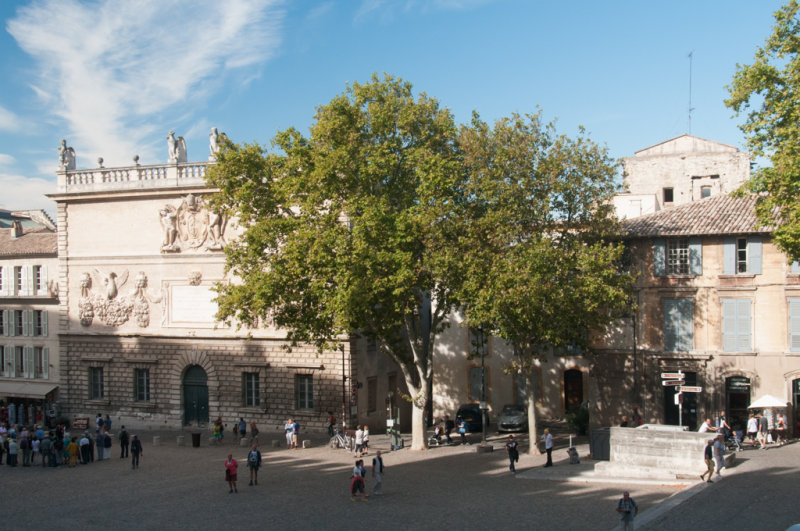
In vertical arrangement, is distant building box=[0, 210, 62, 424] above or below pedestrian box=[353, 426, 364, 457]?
above

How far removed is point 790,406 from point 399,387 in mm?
19086

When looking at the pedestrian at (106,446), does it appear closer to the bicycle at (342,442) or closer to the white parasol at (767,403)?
the bicycle at (342,442)

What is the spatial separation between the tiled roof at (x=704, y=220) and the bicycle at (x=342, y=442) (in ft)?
50.1

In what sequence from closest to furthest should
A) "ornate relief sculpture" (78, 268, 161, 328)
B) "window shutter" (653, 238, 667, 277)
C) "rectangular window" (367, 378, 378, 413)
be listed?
1. "window shutter" (653, 238, 667, 277)
2. "rectangular window" (367, 378, 378, 413)
3. "ornate relief sculpture" (78, 268, 161, 328)

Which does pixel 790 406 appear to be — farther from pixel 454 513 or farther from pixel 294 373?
pixel 294 373

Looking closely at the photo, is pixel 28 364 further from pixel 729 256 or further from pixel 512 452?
pixel 729 256

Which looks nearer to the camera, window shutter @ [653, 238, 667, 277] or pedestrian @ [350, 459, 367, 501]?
pedestrian @ [350, 459, 367, 501]

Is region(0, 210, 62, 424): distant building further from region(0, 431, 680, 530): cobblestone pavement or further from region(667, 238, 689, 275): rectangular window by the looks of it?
region(667, 238, 689, 275): rectangular window

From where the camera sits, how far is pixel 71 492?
26047 mm

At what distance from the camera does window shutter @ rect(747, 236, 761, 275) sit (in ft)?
111

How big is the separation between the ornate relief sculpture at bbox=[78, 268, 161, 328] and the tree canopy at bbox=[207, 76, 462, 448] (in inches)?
467

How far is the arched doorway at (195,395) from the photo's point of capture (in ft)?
137

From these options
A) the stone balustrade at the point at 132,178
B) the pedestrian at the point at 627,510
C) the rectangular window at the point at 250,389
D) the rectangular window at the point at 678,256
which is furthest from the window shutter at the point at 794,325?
the stone balustrade at the point at 132,178

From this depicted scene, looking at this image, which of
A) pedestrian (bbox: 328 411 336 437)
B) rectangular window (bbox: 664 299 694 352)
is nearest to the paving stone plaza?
pedestrian (bbox: 328 411 336 437)
